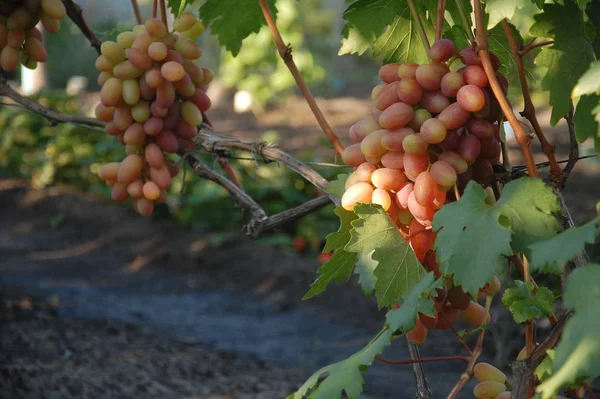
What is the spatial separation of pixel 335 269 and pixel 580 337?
40 cm

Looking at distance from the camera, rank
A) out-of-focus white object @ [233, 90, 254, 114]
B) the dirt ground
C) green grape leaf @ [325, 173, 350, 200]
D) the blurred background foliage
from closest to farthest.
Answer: green grape leaf @ [325, 173, 350, 200] → the dirt ground → the blurred background foliage → out-of-focus white object @ [233, 90, 254, 114]

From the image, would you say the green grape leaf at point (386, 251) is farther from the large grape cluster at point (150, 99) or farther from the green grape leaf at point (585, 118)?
the large grape cluster at point (150, 99)

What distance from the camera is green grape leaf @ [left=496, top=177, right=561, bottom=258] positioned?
780 millimetres

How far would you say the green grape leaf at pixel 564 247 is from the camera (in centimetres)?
66

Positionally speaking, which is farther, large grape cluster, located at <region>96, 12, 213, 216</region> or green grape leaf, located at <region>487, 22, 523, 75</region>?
large grape cluster, located at <region>96, 12, 213, 216</region>

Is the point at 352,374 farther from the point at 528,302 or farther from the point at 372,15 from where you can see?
the point at 372,15

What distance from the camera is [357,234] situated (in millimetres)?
919

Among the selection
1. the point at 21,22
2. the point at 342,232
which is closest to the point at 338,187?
the point at 342,232

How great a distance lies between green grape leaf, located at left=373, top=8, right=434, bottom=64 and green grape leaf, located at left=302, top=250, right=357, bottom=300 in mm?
351

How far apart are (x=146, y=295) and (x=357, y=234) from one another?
3720 millimetres

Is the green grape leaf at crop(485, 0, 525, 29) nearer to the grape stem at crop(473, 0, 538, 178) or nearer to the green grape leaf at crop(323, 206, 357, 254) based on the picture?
the grape stem at crop(473, 0, 538, 178)

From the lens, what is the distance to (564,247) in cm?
68

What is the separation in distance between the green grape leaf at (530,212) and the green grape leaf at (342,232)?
227 millimetres

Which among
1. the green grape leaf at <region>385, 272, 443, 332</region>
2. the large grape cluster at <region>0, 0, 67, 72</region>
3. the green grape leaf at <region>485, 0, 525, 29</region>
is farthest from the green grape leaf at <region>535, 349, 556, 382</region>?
the large grape cluster at <region>0, 0, 67, 72</region>
